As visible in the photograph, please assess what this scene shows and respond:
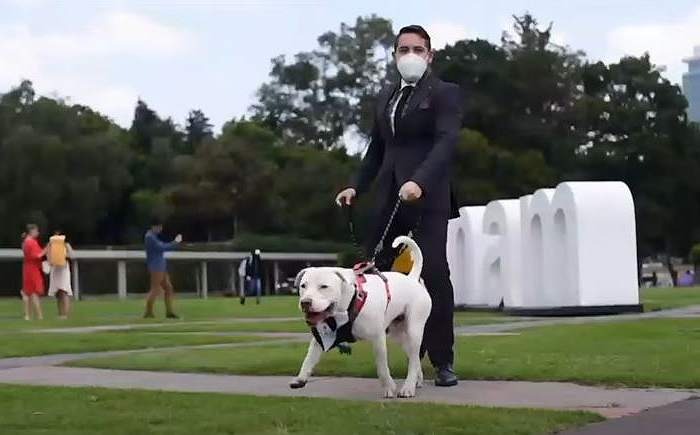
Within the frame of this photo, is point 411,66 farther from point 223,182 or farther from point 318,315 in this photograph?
point 223,182

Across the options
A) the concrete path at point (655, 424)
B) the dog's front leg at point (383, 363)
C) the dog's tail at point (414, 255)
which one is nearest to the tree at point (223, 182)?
the dog's tail at point (414, 255)

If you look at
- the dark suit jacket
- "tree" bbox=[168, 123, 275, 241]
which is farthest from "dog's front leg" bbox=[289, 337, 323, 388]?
"tree" bbox=[168, 123, 275, 241]

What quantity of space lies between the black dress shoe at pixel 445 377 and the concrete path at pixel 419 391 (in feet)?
0.21

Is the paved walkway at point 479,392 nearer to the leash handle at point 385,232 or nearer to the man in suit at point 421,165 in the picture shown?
the man in suit at point 421,165

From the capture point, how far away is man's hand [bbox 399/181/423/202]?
7449mm

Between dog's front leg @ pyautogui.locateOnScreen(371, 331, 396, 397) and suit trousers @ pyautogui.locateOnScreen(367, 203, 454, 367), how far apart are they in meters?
0.90

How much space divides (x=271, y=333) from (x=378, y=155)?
771 centimetres

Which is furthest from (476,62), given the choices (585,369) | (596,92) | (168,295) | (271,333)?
(585,369)

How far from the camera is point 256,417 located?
638 cm

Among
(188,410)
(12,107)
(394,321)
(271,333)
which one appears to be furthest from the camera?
(12,107)

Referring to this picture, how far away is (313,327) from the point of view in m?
6.94

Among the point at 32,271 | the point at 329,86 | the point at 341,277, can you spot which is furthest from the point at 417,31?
the point at 329,86

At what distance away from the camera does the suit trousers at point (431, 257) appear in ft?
26.2

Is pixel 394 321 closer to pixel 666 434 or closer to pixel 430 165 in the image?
pixel 430 165
